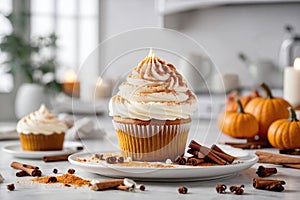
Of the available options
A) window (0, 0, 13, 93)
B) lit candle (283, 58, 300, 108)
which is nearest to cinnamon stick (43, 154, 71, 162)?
lit candle (283, 58, 300, 108)

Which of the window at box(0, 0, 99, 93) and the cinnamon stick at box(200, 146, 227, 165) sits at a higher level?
the window at box(0, 0, 99, 93)

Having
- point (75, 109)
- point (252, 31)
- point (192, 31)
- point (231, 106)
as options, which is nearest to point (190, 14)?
point (192, 31)

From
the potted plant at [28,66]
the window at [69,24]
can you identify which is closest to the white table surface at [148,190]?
the potted plant at [28,66]

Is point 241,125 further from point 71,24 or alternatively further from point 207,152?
point 71,24

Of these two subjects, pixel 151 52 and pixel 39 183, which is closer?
pixel 39 183

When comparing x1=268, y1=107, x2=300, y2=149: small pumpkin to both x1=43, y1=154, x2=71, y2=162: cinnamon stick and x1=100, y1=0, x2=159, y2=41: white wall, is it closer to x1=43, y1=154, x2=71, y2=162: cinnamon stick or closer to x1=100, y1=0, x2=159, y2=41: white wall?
x1=43, y1=154, x2=71, y2=162: cinnamon stick

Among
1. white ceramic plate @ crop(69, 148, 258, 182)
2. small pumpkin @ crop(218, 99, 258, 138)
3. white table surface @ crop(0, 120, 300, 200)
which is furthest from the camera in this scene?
small pumpkin @ crop(218, 99, 258, 138)

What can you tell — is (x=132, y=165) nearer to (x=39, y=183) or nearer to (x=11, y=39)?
(x=39, y=183)
